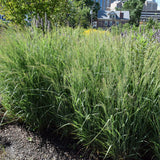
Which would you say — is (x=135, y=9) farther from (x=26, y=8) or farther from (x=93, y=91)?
(x=93, y=91)

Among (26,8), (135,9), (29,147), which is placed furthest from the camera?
(135,9)

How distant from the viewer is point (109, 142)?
5.63 feet

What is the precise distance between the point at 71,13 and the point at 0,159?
8.58 m

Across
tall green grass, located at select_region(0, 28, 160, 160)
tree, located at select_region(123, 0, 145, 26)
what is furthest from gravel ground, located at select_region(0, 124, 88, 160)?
tree, located at select_region(123, 0, 145, 26)

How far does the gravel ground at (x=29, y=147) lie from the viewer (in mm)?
1941

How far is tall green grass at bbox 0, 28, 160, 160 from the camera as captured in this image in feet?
5.37

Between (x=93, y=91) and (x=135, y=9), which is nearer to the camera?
(x=93, y=91)

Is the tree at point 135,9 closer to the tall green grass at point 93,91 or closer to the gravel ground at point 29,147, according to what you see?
the tall green grass at point 93,91

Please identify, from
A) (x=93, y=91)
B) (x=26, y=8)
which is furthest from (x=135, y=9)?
(x=93, y=91)

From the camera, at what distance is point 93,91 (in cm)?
173

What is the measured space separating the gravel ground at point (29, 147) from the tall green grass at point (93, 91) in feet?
0.48

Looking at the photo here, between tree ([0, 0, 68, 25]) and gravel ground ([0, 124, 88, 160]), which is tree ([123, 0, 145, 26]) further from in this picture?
gravel ground ([0, 124, 88, 160])

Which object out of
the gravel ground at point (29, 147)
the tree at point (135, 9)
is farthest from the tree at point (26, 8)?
the tree at point (135, 9)

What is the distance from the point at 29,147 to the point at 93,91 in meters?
0.95
